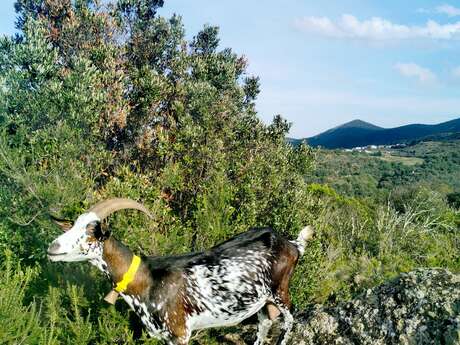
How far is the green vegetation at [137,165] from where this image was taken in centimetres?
843

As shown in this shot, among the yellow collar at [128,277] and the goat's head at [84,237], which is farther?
the yellow collar at [128,277]

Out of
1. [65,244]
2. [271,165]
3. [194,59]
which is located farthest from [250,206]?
[194,59]

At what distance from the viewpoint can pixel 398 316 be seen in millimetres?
6660

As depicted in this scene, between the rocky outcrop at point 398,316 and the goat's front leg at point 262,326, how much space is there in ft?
1.84

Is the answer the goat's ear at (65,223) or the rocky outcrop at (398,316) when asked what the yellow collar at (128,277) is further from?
the rocky outcrop at (398,316)

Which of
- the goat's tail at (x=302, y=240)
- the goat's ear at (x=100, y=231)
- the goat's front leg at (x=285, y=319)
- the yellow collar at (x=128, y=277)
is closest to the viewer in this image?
the goat's ear at (x=100, y=231)

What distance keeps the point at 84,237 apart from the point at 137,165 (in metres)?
9.59

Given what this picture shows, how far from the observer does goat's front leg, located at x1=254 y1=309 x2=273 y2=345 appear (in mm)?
8094

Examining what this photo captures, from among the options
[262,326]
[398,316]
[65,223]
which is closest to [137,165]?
[262,326]

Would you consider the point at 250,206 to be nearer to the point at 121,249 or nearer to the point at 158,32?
the point at 121,249

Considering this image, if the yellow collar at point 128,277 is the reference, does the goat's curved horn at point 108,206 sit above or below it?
above

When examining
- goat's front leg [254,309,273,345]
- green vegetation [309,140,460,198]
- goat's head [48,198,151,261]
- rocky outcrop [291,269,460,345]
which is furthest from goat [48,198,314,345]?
green vegetation [309,140,460,198]

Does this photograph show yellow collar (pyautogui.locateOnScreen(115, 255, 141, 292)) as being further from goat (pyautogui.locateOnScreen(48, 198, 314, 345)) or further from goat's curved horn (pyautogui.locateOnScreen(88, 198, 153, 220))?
goat's curved horn (pyautogui.locateOnScreen(88, 198, 153, 220))

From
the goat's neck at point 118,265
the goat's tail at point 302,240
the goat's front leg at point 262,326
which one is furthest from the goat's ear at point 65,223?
the goat's tail at point 302,240
